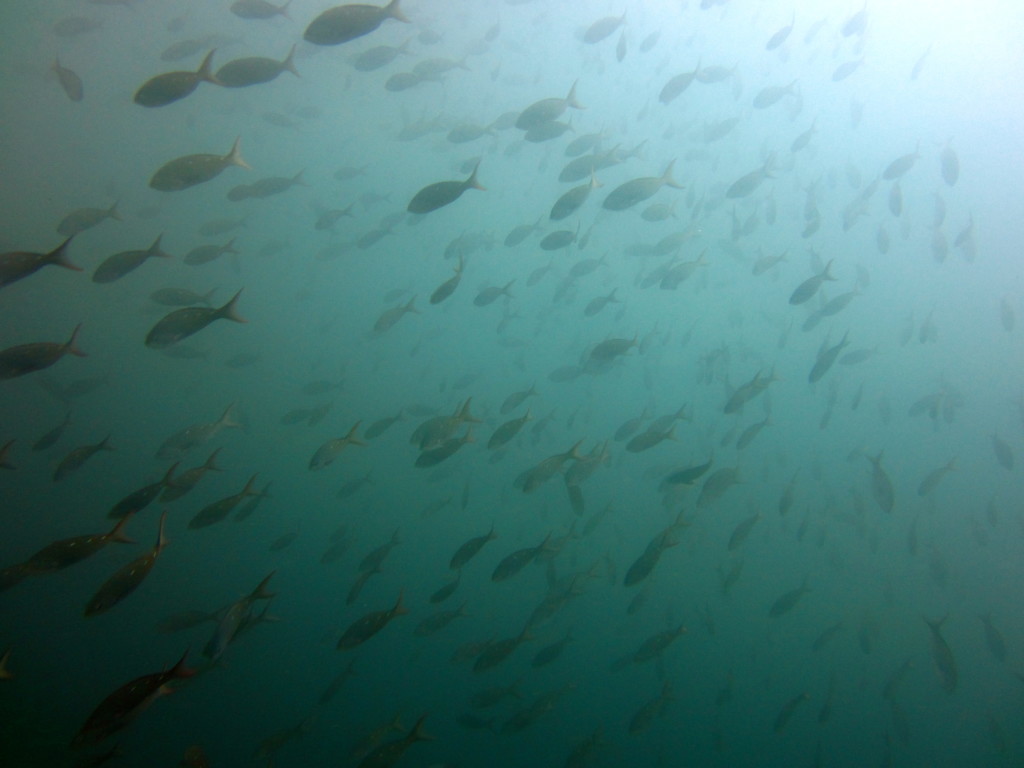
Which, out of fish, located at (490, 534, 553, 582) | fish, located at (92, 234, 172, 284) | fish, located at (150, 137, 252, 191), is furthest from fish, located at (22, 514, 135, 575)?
fish, located at (490, 534, 553, 582)

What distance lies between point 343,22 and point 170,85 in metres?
1.31

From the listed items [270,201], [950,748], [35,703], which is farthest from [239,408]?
[950,748]

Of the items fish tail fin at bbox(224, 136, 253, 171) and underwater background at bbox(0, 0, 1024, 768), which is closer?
fish tail fin at bbox(224, 136, 253, 171)

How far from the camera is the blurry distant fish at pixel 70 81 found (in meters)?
5.63

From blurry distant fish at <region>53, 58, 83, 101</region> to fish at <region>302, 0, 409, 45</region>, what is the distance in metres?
4.07

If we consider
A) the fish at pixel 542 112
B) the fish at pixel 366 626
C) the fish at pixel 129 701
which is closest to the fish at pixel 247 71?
the fish at pixel 542 112

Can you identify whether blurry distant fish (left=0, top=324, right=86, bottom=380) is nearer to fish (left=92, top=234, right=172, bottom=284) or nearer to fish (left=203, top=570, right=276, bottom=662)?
fish (left=92, top=234, right=172, bottom=284)

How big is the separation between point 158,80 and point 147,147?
2183 centimetres

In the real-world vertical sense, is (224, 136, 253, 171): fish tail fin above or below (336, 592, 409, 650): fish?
above

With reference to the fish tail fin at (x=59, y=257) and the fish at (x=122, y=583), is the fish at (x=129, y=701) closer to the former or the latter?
the fish at (x=122, y=583)

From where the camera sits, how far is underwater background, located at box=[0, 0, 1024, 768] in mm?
6609

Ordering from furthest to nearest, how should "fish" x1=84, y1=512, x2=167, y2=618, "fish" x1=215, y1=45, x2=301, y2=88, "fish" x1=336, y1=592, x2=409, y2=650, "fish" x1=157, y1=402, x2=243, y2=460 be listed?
"fish" x1=157, y1=402, x2=243, y2=460 → "fish" x1=336, y1=592, x2=409, y2=650 → "fish" x1=215, y1=45, x2=301, y2=88 → "fish" x1=84, y1=512, x2=167, y2=618

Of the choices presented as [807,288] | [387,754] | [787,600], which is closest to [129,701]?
[387,754]

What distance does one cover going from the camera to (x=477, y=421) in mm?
4820
